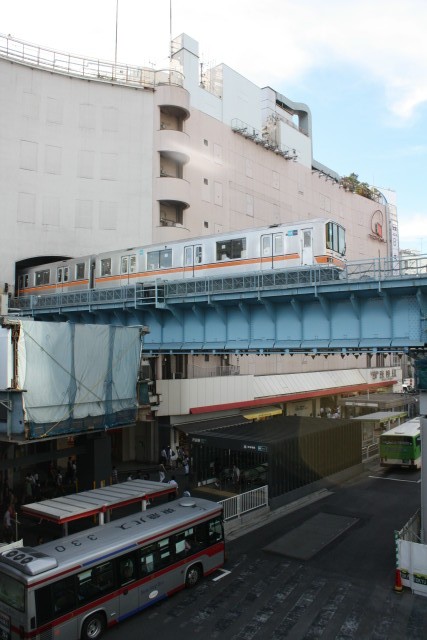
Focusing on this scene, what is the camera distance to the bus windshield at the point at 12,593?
11.2 meters

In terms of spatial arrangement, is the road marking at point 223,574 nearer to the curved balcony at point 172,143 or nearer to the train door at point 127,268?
the train door at point 127,268

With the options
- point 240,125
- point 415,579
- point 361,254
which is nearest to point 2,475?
point 415,579

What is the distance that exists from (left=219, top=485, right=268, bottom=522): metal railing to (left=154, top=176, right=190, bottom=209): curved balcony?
32650 millimetres

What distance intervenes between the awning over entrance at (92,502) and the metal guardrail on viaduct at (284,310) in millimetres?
8508

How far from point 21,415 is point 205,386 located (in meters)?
20.9

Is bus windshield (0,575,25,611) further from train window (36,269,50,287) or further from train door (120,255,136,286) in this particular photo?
train window (36,269,50,287)

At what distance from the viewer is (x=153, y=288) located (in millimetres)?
27125

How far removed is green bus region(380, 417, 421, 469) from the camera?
3102 cm

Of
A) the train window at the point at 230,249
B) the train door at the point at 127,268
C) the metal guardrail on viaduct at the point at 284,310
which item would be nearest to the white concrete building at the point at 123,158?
the train door at the point at 127,268

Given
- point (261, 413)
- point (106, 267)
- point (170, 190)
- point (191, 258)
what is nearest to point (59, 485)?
point (191, 258)

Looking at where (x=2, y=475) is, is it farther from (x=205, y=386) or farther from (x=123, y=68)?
(x=123, y=68)

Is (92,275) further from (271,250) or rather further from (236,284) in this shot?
(271,250)

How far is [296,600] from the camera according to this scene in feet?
47.4

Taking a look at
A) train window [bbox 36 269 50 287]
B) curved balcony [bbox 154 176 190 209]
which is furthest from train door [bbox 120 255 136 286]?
curved balcony [bbox 154 176 190 209]
